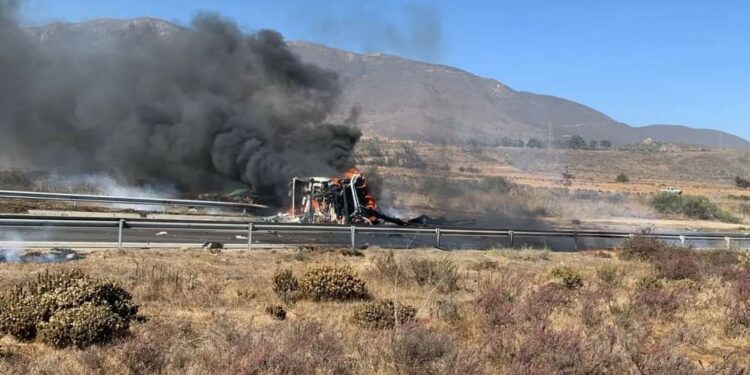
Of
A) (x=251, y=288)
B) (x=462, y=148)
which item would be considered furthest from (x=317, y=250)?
(x=462, y=148)

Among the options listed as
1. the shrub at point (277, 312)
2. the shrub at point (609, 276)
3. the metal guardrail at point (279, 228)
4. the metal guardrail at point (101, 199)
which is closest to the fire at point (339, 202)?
the metal guardrail at point (279, 228)

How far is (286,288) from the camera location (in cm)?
1183

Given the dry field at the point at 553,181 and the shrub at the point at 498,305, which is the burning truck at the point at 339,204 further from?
the shrub at the point at 498,305

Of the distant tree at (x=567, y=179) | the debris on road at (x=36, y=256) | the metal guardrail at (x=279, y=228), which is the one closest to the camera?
the debris on road at (x=36, y=256)

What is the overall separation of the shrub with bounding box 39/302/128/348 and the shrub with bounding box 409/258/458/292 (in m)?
6.81

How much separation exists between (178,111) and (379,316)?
122 feet

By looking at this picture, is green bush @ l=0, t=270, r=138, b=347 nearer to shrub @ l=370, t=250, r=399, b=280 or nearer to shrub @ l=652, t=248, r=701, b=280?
shrub @ l=370, t=250, r=399, b=280

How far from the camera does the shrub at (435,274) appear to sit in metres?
13.4

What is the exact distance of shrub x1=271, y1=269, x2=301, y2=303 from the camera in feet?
37.8

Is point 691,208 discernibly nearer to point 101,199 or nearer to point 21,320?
point 101,199

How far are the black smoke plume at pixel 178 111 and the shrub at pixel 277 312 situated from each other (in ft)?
86.4

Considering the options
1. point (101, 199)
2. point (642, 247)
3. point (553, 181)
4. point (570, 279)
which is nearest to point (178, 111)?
point (101, 199)

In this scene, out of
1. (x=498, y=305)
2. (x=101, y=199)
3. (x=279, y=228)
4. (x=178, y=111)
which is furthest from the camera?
(x=178, y=111)

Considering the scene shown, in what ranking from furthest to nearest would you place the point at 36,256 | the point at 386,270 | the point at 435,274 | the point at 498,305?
the point at 36,256, the point at 386,270, the point at 435,274, the point at 498,305
